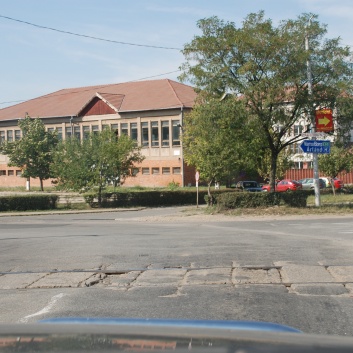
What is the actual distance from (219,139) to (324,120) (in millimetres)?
5210

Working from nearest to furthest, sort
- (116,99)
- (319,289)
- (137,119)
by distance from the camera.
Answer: (319,289)
(137,119)
(116,99)

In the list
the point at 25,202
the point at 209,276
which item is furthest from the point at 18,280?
the point at 25,202

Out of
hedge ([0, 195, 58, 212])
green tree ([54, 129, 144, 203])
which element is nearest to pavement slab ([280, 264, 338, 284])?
hedge ([0, 195, 58, 212])

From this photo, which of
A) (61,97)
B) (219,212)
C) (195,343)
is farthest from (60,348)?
(61,97)

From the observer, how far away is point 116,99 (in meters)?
65.9

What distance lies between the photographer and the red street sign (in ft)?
85.7

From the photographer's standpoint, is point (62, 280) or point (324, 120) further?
point (324, 120)

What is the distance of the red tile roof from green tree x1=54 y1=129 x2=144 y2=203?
70.0 feet

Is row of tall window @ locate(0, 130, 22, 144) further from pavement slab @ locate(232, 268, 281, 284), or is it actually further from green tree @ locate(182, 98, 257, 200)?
pavement slab @ locate(232, 268, 281, 284)

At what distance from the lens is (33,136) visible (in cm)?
5819

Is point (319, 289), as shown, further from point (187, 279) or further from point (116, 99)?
point (116, 99)

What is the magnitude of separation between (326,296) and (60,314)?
11.5ft

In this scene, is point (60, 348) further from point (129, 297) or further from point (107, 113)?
point (107, 113)

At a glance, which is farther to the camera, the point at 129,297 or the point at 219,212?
the point at 219,212
